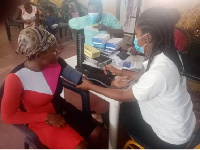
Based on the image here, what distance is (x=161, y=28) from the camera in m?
1.16

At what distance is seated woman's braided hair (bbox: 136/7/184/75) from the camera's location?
1171 millimetres

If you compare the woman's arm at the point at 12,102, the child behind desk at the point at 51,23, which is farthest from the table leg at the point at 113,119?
the child behind desk at the point at 51,23

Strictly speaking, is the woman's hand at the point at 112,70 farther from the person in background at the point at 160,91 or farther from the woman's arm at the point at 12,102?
the woman's arm at the point at 12,102

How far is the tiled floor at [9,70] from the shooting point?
2043 mm

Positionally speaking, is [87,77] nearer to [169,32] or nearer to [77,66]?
[77,66]

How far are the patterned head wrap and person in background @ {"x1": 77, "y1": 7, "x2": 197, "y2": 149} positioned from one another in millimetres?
471

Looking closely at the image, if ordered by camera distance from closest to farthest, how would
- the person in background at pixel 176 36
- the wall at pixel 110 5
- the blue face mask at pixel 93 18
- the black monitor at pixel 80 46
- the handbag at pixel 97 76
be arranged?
the person in background at pixel 176 36 → the handbag at pixel 97 76 → the black monitor at pixel 80 46 → the blue face mask at pixel 93 18 → the wall at pixel 110 5

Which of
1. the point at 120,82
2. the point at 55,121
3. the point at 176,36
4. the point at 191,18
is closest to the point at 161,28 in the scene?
the point at 120,82

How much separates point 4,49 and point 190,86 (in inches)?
164

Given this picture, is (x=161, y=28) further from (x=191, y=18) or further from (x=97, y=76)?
(x=191, y=18)

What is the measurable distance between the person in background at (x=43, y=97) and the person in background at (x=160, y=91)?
31cm

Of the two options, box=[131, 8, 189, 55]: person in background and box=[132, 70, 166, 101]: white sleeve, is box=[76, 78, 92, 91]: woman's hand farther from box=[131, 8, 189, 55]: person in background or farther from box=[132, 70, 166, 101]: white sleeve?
box=[131, 8, 189, 55]: person in background

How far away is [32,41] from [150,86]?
2.55 ft

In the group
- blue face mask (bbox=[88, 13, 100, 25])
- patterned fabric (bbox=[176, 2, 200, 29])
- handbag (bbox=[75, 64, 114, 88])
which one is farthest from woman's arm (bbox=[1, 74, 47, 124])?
patterned fabric (bbox=[176, 2, 200, 29])
